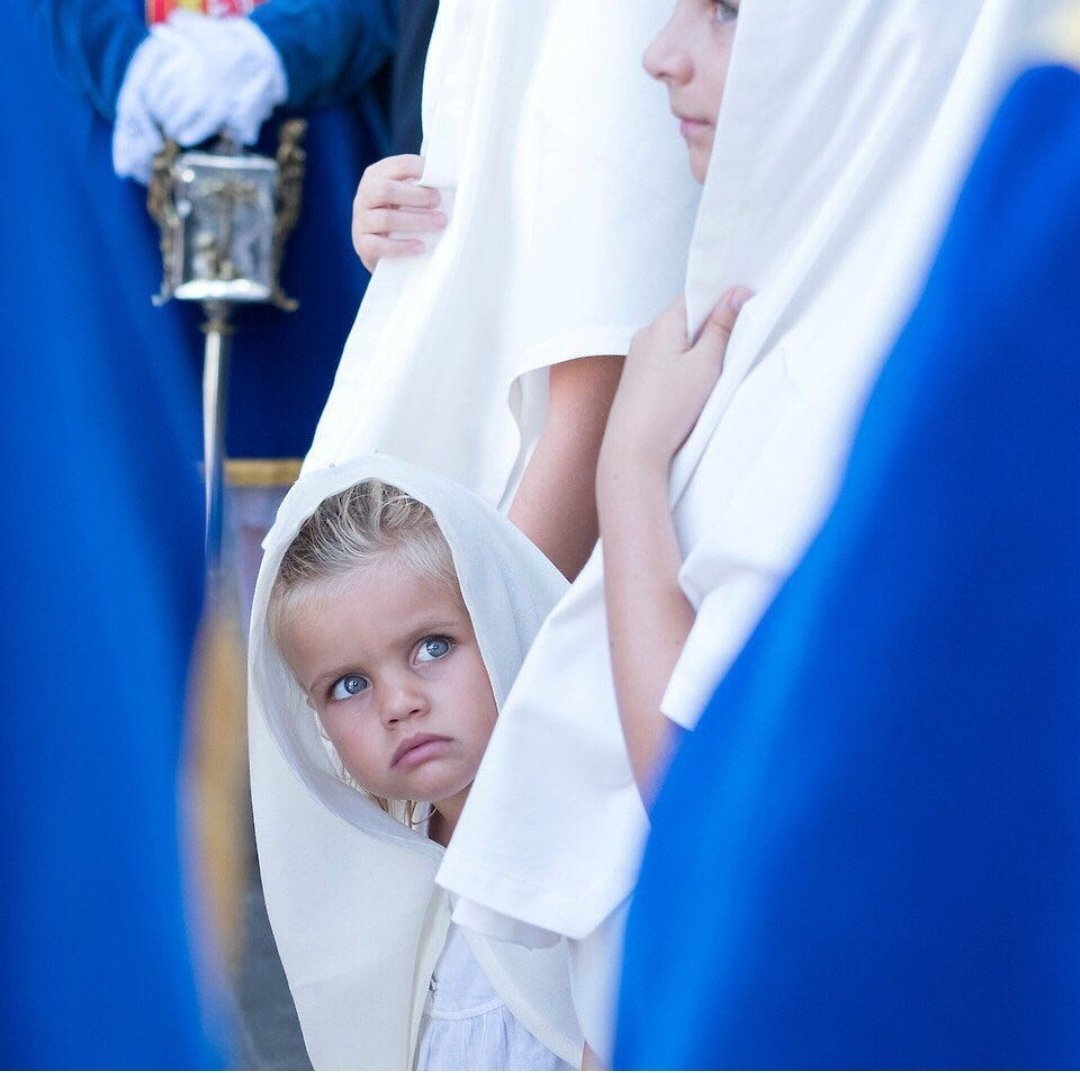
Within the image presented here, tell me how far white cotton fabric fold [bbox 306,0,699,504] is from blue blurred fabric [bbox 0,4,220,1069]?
30.8 inches

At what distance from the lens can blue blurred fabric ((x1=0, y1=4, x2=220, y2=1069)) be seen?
0.55 meters

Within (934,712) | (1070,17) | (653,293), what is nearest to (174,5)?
(653,293)

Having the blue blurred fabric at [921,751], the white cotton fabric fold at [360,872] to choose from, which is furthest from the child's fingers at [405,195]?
the blue blurred fabric at [921,751]

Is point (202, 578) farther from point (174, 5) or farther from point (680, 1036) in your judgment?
point (174, 5)

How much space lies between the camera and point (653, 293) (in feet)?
4.41

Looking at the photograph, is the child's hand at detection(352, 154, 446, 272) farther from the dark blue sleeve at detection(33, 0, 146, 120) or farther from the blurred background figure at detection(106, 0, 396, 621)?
the blurred background figure at detection(106, 0, 396, 621)

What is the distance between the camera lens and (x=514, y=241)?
143 cm

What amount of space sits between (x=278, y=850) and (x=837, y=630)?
0.60 metres

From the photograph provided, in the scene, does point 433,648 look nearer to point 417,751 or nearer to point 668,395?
point 417,751

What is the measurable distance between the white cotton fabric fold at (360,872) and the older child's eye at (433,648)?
0.12ft

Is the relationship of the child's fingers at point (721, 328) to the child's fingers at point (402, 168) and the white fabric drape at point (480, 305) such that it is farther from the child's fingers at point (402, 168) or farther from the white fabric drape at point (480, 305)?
the child's fingers at point (402, 168)

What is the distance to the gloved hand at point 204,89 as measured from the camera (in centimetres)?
253

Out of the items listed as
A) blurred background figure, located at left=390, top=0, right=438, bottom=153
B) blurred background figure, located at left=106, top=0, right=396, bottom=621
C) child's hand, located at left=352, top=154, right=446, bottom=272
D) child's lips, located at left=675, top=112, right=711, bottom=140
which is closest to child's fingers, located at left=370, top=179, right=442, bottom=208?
child's hand, located at left=352, top=154, right=446, bottom=272

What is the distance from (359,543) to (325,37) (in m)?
1.55
